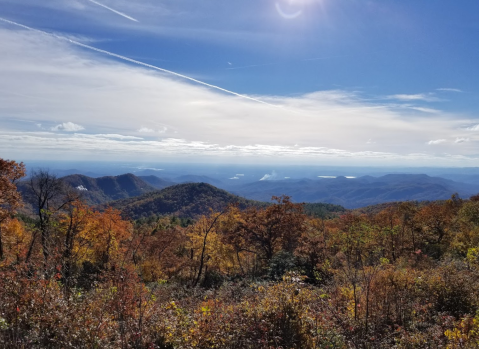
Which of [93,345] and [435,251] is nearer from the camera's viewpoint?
[93,345]

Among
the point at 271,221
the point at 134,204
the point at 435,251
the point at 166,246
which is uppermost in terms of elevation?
the point at 271,221

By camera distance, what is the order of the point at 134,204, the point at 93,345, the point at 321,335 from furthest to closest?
the point at 134,204 < the point at 321,335 < the point at 93,345

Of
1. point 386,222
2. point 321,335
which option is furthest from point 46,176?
point 386,222

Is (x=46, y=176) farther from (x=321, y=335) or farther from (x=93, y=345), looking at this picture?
(x=321, y=335)

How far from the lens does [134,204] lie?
191m

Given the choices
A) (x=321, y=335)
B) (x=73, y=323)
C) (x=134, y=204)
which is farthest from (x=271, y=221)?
(x=134, y=204)

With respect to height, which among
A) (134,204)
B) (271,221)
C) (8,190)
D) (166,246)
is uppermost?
Result: (8,190)

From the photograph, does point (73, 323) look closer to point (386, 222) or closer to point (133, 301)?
point (133, 301)

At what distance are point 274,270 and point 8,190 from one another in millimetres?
19508

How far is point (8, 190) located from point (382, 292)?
24.0 m

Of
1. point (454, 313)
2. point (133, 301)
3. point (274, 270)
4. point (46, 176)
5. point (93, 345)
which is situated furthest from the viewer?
point (46, 176)

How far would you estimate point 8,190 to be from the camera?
2006cm

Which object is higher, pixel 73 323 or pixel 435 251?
pixel 73 323

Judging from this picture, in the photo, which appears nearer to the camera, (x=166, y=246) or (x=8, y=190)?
(x=8, y=190)
